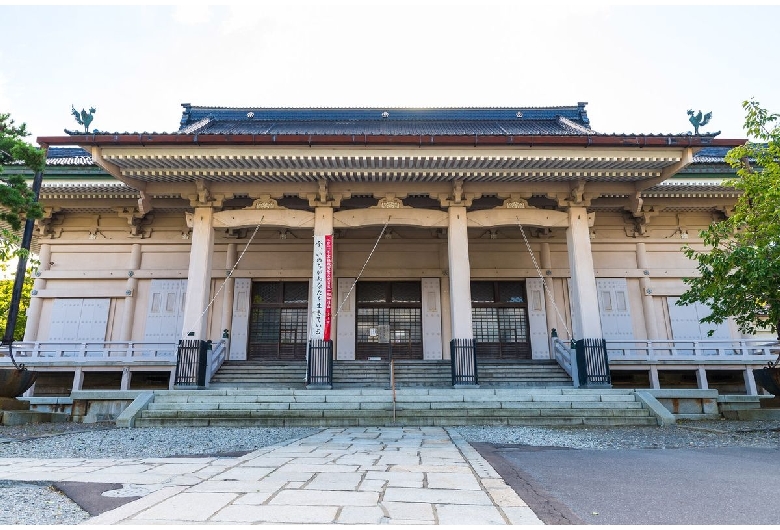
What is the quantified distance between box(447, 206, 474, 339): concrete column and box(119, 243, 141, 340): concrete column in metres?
9.90

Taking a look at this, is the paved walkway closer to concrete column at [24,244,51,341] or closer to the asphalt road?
the asphalt road

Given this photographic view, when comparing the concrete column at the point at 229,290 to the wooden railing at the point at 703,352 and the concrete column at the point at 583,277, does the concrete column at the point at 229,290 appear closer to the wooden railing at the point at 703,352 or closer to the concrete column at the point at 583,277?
the concrete column at the point at 583,277

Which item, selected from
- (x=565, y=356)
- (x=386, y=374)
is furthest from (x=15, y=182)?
(x=565, y=356)

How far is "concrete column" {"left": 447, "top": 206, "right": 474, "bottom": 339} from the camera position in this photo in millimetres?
11617

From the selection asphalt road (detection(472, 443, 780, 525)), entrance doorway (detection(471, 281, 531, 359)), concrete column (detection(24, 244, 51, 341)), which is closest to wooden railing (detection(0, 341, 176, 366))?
concrete column (detection(24, 244, 51, 341))

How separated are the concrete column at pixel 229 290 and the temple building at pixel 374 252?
7 centimetres

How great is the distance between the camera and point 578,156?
11.2 m

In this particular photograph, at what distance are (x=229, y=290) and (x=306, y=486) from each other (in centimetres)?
1221

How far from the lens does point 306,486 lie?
3.33 metres

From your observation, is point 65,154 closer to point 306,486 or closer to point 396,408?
point 396,408

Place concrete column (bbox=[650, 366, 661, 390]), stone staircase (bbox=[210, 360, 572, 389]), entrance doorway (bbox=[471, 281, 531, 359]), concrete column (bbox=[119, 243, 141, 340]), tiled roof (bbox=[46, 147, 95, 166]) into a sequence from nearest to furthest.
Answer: stone staircase (bbox=[210, 360, 572, 389]) < concrete column (bbox=[650, 366, 661, 390]) < concrete column (bbox=[119, 243, 141, 340]) < entrance doorway (bbox=[471, 281, 531, 359]) < tiled roof (bbox=[46, 147, 95, 166])

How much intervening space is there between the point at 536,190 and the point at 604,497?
10418mm

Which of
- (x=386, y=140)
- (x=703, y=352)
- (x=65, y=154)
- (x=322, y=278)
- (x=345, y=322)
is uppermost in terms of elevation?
(x=65, y=154)

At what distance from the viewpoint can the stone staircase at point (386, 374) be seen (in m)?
12.2
